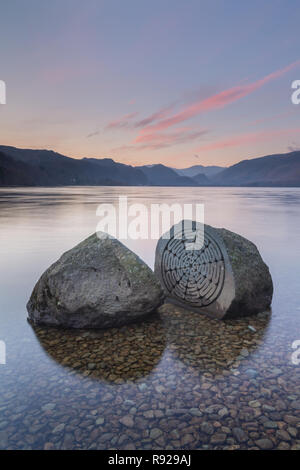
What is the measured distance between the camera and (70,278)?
7.02 m

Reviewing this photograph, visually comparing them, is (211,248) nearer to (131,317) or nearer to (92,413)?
(131,317)

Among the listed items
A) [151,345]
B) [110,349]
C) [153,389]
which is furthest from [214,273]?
[153,389]

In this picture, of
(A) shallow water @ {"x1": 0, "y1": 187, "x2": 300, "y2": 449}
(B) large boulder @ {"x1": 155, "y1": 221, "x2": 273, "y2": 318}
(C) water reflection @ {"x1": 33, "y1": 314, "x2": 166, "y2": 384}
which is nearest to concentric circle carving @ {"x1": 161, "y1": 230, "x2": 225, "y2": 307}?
(B) large boulder @ {"x1": 155, "y1": 221, "x2": 273, "y2": 318}

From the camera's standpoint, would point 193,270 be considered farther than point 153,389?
Yes

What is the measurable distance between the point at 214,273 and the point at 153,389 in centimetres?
339

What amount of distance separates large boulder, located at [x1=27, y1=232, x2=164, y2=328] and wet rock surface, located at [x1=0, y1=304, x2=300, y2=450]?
0.98 feet

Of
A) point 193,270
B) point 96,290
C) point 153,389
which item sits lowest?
point 153,389

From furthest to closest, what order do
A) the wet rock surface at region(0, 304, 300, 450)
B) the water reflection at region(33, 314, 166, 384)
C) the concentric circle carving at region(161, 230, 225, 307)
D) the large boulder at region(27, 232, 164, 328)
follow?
the concentric circle carving at region(161, 230, 225, 307) → the large boulder at region(27, 232, 164, 328) → the water reflection at region(33, 314, 166, 384) → the wet rock surface at region(0, 304, 300, 450)

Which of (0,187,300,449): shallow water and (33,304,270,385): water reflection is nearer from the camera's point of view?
(0,187,300,449): shallow water

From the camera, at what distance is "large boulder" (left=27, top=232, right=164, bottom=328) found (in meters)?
6.91

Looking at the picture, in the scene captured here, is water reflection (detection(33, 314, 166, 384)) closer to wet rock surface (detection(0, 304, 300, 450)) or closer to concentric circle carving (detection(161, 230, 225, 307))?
wet rock surface (detection(0, 304, 300, 450))

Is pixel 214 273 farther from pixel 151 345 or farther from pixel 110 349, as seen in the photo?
pixel 110 349

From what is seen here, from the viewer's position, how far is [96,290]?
6.95 meters

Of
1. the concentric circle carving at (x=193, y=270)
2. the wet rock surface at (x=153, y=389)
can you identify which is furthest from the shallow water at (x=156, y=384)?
the concentric circle carving at (x=193, y=270)
